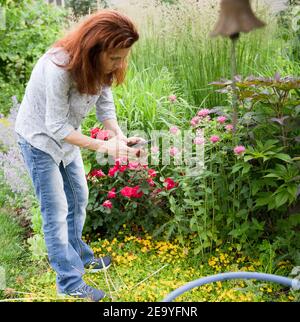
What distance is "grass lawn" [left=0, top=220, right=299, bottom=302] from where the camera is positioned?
2.65 m

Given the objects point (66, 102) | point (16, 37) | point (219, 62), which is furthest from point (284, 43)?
point (66, 102)

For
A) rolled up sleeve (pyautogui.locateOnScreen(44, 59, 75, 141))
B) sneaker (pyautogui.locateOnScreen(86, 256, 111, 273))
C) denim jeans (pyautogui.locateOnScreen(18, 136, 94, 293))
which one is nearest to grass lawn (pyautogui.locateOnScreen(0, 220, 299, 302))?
sneaker (pyautogui.locateOnScreen(86, 256, 111, 273))

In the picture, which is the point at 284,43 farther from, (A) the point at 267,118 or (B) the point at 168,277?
(B) the point at 168,277

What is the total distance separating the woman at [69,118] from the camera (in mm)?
2027

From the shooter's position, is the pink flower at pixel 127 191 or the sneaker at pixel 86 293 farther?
the pink flower at pixel 127 191

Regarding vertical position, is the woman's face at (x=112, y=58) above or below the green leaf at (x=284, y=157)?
above

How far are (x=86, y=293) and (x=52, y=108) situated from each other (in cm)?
102

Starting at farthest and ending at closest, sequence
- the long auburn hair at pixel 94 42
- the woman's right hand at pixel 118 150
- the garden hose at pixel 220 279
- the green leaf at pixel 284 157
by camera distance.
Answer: the green leaf at pixel 284 157
the woman's right hand at pixel 118 150
the long auburn hair at pixel 94 42
the garden hose at pixel 220 279

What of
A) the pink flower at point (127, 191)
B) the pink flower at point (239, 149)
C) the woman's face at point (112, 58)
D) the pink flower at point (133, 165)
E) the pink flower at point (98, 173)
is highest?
the woman's face at point (112, 58)

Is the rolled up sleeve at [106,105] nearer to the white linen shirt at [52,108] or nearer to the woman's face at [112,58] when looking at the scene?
the white linen shirt at [52,108]

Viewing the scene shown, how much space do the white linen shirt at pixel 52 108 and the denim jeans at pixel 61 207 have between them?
6 centimetres

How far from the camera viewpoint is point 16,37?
4.89 m

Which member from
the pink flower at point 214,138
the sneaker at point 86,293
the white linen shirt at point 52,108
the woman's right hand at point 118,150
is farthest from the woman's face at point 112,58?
the sneaker at point 86,293

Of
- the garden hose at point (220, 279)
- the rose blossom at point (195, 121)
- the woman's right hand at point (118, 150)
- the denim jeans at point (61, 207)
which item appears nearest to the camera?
the garden hose at point (220, 279)
